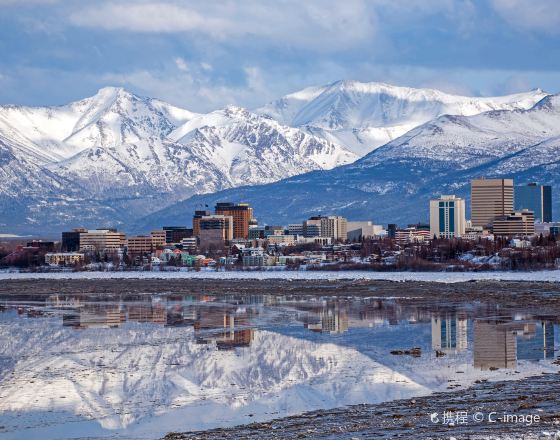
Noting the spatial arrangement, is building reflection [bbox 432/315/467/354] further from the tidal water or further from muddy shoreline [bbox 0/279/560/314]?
muddy shoreline [bbox 0/279/560/314]

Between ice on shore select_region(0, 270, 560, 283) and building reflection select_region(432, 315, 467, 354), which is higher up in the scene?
ice on shore select_region(0, 270, 560, 283)

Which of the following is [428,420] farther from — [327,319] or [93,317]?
[93,317]

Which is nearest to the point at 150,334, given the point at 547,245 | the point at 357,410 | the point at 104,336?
the point at 104,336

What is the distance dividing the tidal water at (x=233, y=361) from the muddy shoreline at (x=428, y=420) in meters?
1.29

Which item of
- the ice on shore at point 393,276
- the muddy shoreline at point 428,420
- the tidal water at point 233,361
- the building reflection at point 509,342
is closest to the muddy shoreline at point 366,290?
the ice on shore at point 393,276

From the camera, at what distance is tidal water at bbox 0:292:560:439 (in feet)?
111

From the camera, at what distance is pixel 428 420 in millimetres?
30391

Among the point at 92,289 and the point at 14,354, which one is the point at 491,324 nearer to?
the point at 14,354

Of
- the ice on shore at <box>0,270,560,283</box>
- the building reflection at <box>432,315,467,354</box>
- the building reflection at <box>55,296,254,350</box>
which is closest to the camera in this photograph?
the building reflection at <box>432,315,467,354</box>

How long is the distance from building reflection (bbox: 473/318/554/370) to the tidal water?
0.07 m

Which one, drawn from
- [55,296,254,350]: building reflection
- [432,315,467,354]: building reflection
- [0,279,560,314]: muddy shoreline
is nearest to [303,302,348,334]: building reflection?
[55,296,254,350]: building reflection

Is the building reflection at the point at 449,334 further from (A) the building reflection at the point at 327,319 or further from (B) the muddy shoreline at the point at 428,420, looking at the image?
(B) the muddy shoreline at the point at 428,420

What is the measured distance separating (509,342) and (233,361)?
11.7 m

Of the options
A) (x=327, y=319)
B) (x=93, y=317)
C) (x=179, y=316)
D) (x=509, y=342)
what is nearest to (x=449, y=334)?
(x=509, y=342)
